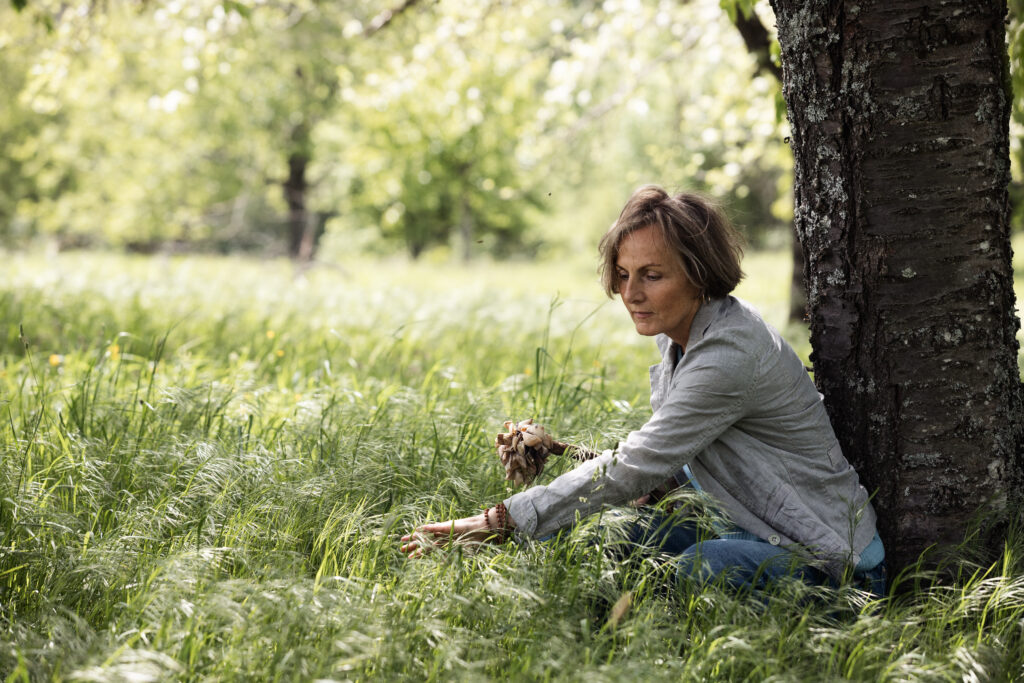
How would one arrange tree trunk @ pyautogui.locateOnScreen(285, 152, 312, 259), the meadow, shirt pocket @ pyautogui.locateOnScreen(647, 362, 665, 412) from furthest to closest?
1. tree trunk @ pyautogui.locateOnScreen(285, 152, 312, 259)
2. shirt pocket @ pyautogui.locateOnScreen(647, 362, 665, 412)
3. the meadow

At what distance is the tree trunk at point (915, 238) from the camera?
2.31 meters

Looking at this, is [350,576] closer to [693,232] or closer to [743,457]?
[743,457]

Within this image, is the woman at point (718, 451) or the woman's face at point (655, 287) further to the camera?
the woman's face at point (655, 287)

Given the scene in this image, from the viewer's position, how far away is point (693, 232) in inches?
94.1

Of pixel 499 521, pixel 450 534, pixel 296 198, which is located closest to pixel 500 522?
pixel 499 521

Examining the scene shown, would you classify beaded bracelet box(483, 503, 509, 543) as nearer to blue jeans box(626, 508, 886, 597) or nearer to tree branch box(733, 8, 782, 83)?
blue jeans box(626, 508, 886, 597)

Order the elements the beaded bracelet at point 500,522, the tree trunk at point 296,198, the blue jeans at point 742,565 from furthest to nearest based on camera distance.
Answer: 1. the tree trunk at point 296,198
2. the beaded bracelet at point 500,522
3. the blue jeans at point 742,565

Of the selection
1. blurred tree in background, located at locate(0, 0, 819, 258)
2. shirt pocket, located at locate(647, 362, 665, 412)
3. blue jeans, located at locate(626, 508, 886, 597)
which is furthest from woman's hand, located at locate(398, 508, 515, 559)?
blurred tree in background, located at locate(0, 0, 819, 258)

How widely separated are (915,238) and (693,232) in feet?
1.96

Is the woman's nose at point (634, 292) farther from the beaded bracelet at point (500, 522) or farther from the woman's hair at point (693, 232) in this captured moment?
the beaded bracelet at point (500, 522)

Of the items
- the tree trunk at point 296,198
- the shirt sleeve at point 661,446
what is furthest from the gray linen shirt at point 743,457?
the tree trunk at point 296,198

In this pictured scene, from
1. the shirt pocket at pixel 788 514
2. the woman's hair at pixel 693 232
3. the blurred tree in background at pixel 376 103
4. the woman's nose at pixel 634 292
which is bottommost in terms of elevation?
the shirt pocket at pixel 788 514

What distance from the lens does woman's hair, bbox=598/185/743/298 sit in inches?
94.3

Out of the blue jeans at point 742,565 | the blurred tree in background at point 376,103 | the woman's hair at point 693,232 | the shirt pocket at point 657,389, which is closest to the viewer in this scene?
the blue jeans at point 742,565
